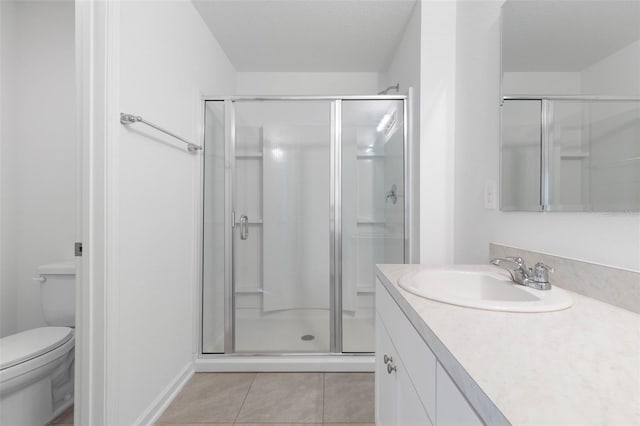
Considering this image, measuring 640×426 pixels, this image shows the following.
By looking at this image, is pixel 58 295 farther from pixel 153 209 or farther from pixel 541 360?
pixel 541 360

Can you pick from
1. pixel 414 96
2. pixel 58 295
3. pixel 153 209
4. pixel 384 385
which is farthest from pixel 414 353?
pixel 58 295

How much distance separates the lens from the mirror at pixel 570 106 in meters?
0.76

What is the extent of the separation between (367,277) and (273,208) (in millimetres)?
853

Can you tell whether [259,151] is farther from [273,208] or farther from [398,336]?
[398,336]

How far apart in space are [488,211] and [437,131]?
60 cm

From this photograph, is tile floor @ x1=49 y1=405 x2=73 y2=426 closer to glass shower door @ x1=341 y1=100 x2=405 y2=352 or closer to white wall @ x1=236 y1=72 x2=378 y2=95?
glass shower door @ x1=341 y1=100 x2=405 y2=352

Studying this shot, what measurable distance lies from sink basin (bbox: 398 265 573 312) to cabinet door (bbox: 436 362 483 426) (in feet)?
0.77

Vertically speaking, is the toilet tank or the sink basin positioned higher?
the sink basin

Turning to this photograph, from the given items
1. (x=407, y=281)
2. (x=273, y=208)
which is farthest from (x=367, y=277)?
(x=407, y=281)

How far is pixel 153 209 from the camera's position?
141 centimetres

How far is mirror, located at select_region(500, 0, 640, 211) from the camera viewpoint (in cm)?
76

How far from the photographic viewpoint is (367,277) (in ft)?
6.70

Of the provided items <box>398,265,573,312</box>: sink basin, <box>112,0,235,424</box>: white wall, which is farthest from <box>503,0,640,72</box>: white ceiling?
<box>112,0,235,424</box>: white wall

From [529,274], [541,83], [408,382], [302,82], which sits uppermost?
[302,82]
